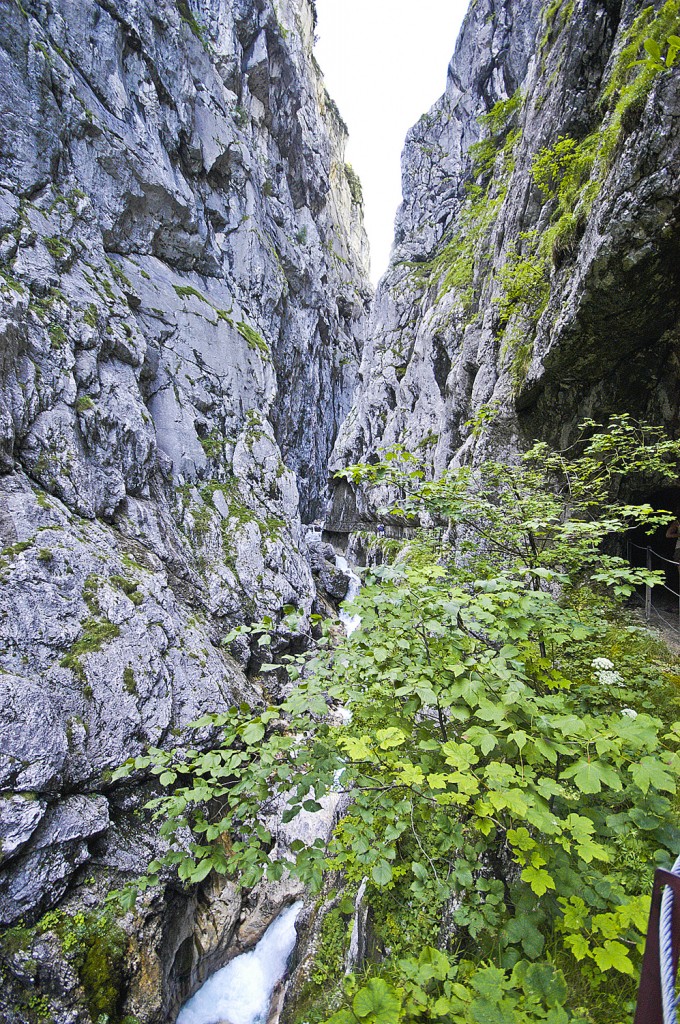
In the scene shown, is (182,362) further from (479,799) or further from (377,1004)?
(377,1004)

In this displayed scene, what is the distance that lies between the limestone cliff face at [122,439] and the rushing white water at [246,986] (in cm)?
50

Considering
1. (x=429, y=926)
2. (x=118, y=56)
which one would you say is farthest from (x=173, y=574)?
(x=118, y=56)

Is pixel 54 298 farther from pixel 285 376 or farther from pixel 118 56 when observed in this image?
pixel 285 376

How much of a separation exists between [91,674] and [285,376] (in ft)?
117

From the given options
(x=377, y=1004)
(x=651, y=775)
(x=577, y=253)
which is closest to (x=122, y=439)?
(x=577, y=253)

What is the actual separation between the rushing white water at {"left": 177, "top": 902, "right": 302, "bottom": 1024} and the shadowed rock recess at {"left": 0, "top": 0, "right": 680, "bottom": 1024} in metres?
0.34

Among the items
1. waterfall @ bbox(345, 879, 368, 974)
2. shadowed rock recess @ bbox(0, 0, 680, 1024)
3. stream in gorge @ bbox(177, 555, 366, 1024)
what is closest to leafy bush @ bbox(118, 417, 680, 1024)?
waterfall @ bbox(345, 879, 368, 974)

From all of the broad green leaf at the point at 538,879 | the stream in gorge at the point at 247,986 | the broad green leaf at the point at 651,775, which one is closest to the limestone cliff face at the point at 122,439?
the stream in gorge at the point at 247,986

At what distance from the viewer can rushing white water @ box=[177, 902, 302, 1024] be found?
8.04m

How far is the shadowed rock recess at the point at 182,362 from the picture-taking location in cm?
709

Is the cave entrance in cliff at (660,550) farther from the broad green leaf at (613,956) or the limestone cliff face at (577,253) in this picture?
the broad green leaf at (613,956)

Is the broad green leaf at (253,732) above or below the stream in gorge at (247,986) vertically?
above

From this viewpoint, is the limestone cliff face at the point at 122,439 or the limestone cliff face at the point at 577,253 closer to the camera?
the limestone cliff face at the point at 577,253

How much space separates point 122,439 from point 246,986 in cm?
1555
